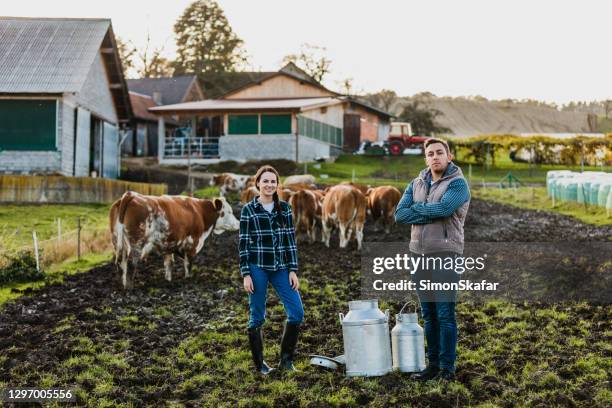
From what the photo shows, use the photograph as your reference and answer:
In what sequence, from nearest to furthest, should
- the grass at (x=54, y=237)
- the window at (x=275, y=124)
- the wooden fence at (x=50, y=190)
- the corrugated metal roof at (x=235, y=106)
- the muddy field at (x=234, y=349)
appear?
the muddy field at (x=234, y=349) < the grass at (x=54, y=237) < the wooden fence at (x=50, y=190) < the corrugated metal roof at (x=235, y=106) < the window at (x=275, y=124)

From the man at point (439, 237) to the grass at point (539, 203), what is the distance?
1547 centimetres

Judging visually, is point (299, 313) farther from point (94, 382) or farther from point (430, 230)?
point (94, 382)

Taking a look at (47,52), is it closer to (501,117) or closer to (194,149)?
(194,149)

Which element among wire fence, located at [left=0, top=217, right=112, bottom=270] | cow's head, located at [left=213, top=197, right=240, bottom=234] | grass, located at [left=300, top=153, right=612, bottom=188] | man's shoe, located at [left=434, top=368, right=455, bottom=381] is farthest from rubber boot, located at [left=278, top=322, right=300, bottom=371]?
grass, located at [left=300, top=153, right=612, bottom=188]

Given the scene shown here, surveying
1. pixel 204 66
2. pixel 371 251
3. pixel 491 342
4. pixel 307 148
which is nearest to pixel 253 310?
pixel 491 342

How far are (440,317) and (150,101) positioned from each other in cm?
4619

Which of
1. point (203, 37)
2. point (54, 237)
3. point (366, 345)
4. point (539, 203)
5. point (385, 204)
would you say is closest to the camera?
point (366, 345)

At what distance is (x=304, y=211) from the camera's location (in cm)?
1734

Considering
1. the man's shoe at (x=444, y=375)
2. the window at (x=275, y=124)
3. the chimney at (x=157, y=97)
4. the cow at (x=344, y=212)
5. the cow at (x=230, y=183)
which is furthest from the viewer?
→ the chimney at (x=157, y=97)

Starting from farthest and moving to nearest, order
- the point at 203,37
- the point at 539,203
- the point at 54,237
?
the point at 203,37 → the point at 539,203 → the point at 54,237

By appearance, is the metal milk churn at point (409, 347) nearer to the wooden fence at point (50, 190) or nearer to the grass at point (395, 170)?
the wooden fence at point (50, 190)

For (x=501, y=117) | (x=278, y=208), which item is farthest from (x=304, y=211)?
(x=501, y=117)

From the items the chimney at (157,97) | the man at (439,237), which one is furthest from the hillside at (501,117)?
the man at (439,237)

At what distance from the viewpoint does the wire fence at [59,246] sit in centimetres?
1274
